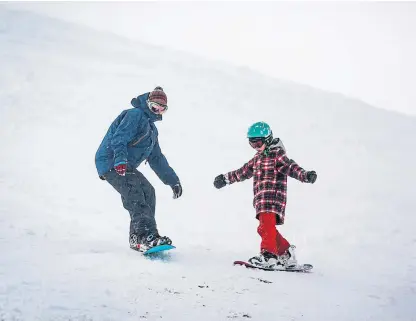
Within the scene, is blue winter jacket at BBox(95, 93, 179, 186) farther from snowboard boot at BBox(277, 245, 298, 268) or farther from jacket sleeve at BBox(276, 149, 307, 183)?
snowboard boot at BBox(277, 245, 298, 268)

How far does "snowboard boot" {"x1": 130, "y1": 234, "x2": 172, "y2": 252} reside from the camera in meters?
4.41

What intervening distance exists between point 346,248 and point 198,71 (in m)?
15.2

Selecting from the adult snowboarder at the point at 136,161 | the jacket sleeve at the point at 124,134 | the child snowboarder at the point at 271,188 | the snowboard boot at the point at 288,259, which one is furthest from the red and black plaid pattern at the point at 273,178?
the jacket sleeve at the point at 124,134

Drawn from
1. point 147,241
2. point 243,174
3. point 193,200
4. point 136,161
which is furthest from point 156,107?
point 193,200

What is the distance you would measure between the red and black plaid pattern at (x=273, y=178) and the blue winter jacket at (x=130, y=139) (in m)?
1.36

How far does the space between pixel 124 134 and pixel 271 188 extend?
1.79 meters

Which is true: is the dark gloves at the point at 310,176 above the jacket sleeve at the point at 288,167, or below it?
below

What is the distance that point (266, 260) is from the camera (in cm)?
470

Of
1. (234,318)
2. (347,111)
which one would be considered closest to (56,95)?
(347,111)

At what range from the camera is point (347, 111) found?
56.2ft

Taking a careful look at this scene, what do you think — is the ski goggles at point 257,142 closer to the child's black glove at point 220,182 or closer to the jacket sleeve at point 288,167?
the jacket sleeve at point 288,167

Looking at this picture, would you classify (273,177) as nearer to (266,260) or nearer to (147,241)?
(266,260)

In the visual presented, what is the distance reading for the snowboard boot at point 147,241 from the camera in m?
4.41

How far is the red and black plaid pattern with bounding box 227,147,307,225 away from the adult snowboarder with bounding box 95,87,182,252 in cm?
122
